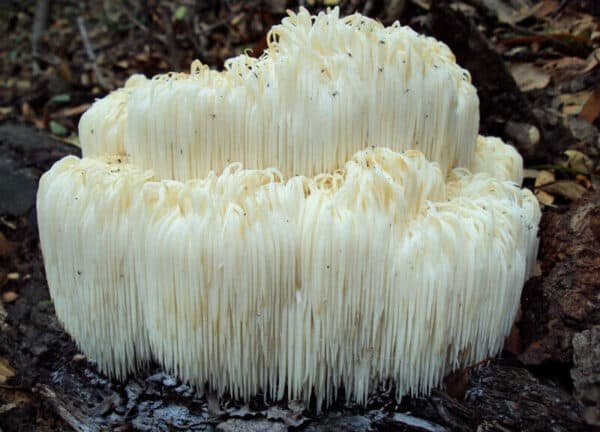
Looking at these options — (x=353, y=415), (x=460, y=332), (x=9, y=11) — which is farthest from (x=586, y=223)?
(x=9, y=11)

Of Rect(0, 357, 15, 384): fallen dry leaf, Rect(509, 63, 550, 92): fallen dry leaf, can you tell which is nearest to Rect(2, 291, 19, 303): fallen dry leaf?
Rect(0, 357, 15, 384): fallen dry leaf

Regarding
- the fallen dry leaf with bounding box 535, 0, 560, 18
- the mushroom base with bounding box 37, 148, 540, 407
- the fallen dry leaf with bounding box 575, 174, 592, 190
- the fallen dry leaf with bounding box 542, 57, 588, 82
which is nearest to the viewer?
the mushroom base with bounding box 37, 148, 540, 407

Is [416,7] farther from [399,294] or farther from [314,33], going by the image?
[399,294]

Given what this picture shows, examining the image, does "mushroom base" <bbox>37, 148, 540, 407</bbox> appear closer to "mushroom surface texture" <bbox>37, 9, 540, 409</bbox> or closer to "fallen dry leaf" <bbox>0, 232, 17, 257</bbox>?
"mushroom surface texture" <bbox>37, 9, 540, 409</bbox>

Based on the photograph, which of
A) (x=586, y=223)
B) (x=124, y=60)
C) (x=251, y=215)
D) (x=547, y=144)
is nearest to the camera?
(x=251, y=215)

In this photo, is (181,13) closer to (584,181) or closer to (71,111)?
(71,111)

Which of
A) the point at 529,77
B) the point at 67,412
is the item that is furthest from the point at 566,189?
the point at 67,412
